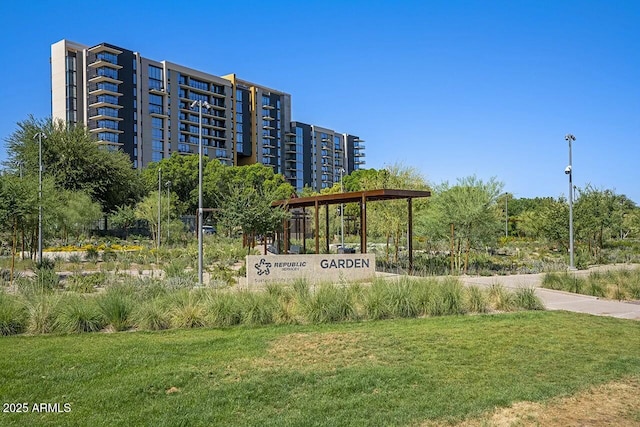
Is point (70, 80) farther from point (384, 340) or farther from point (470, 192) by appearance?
point (384, 340)

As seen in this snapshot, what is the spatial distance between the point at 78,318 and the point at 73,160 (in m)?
43.1

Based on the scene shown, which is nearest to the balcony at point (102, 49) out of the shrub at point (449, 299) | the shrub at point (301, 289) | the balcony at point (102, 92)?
the balcony at point (102, 92)

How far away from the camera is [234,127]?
350ft

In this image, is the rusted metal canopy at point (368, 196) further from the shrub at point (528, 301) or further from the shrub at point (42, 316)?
the shrub at point (42, 316)

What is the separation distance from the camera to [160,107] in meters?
92.1

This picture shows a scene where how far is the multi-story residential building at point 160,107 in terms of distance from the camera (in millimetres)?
84375

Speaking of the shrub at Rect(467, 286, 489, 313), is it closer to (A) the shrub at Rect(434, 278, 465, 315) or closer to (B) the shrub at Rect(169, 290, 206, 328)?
(A) the shrub at Rect(434, 278, 465, 315)

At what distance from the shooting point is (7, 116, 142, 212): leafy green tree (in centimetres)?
4625

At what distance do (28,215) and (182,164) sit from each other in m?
53.4

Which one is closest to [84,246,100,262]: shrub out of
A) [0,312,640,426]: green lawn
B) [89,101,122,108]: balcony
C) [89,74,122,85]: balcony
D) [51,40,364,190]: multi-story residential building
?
[0,312,640,426]: green lawn

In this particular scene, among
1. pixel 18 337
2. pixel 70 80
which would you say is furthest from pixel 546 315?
pixel 70 80

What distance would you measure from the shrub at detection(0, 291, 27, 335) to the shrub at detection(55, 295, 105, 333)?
66cm

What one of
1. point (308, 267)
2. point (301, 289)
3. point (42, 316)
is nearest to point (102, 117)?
point (308, 267)

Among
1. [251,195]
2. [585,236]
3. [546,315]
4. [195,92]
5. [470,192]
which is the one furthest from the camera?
[195,92]
